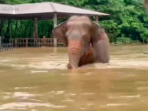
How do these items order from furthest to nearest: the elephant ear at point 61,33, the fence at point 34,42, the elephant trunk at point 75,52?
the fence at point 34,42 < the elephant ear at point 61,33 < the elephant trunk at point 75,52

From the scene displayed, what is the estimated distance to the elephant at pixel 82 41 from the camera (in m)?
9.14

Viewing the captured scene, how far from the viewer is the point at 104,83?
6324 millimetres

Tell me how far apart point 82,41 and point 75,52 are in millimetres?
398

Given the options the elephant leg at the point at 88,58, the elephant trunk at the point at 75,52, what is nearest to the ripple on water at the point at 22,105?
the elephant trunk at the point at 75,52

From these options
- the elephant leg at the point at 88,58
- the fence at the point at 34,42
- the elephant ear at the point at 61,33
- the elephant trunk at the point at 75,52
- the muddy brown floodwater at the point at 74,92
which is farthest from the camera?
the fence at the point at 34,42

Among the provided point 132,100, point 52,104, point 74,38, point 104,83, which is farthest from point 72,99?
point 74,38

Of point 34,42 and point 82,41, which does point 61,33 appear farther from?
point 34,42

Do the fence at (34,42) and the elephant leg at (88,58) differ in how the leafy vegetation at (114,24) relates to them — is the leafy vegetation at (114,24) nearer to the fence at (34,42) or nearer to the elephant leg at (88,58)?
the fence at (34,42)

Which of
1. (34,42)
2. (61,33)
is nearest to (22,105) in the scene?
(61,33)

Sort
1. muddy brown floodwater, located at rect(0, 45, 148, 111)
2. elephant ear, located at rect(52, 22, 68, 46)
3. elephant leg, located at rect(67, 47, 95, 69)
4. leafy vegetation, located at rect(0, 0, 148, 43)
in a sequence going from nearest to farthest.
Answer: muddy brown floodwater, located at rect(0, 45, 148, 111), elephant leg, located at rect(67, 47, 95, 69), elephant ear, located at rect(52, 22, 68, 46), leafy vegetation, located at rect(0, 0, 148, 43)

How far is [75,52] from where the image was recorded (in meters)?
9.05

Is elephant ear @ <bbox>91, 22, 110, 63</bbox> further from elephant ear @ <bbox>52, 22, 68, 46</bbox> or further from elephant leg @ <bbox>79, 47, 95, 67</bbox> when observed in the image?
elephant ear @ <bbox>52, 22, 68, 46</bbox>

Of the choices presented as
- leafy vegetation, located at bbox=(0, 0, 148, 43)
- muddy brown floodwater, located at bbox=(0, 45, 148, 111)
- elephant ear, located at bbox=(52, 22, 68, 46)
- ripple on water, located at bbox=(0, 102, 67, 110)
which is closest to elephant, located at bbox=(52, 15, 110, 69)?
elephant ear, located at bbox=(52, 22, 68, 46)

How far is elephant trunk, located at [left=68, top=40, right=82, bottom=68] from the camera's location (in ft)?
29.7
